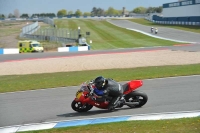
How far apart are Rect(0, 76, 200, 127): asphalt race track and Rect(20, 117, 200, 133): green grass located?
1836 millimetres

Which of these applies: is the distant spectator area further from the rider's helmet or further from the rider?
the rider's helmet

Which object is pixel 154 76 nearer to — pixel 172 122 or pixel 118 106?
pixel 118 106

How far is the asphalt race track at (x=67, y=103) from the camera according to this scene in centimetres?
1150

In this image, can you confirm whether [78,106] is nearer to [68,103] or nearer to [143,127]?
[68,103]

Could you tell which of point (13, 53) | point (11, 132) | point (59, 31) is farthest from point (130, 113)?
point (59, 31)

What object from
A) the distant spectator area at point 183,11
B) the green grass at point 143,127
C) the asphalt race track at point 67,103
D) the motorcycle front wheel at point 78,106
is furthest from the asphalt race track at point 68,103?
the distant spectator area at point 183,11

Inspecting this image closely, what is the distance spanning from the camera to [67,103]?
44.6 ft

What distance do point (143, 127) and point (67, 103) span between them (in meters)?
5.28

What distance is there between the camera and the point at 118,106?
11.7m

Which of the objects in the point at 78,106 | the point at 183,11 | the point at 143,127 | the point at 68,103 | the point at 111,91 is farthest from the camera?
the point at 183,11

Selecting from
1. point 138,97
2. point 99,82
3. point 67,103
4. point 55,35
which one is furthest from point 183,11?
point 99,82

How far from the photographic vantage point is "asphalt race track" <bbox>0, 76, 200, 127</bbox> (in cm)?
1150

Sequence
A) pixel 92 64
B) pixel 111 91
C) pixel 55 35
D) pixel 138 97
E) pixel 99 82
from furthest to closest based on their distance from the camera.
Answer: pixel 55 35, pixel 92 64, pixel 138 97, pixel 111 91, pixel 99 82

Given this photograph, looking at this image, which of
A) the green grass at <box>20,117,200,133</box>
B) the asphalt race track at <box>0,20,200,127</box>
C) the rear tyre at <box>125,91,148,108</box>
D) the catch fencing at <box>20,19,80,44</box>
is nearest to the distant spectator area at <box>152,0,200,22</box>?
the catch fencing at <box>20,19,80,44</box>
